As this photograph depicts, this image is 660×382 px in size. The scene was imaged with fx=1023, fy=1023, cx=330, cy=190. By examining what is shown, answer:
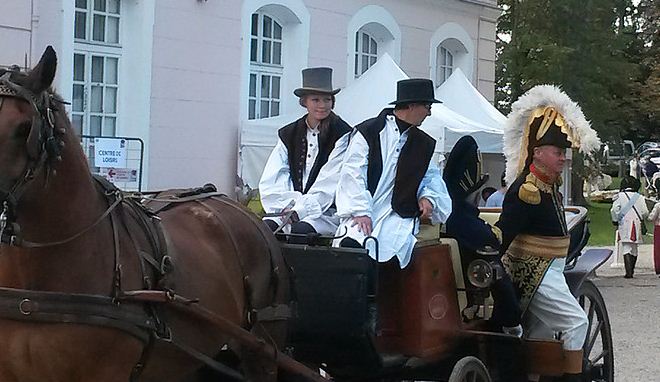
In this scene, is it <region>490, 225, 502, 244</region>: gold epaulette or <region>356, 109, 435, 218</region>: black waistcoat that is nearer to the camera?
<region>356, 109, 435, 218</region>: black waistcoat

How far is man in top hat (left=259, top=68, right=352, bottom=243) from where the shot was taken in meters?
5.78

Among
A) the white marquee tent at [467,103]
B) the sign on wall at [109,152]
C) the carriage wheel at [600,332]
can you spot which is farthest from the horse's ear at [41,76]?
the white marquee tent at [467,103]

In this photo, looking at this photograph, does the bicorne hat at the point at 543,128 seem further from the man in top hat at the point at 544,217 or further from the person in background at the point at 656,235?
the person in background at the point at 656,235

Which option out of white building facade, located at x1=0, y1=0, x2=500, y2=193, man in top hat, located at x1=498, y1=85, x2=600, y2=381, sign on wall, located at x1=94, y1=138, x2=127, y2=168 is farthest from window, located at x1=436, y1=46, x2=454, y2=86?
man in top hat, located at x1=498, y1=85, x2=600, y2=381

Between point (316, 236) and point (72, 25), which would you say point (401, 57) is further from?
point (316, 236)

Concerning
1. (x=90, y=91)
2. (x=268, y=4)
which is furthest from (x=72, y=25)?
(x=268, y=4)

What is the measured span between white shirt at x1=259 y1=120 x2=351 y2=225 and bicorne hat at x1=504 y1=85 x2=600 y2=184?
125 centimetres

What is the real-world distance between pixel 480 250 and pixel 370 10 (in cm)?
982

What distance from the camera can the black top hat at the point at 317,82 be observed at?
5926 millimetres

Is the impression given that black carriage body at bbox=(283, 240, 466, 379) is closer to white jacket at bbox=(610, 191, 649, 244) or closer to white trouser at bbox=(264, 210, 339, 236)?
white trouser at bbox=(264, 210, 339, 236)

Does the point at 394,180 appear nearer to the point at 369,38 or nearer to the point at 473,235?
the point at 473,235

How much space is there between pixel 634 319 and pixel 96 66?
6.93 meters

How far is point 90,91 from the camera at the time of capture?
12.0m

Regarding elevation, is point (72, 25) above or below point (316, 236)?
above
